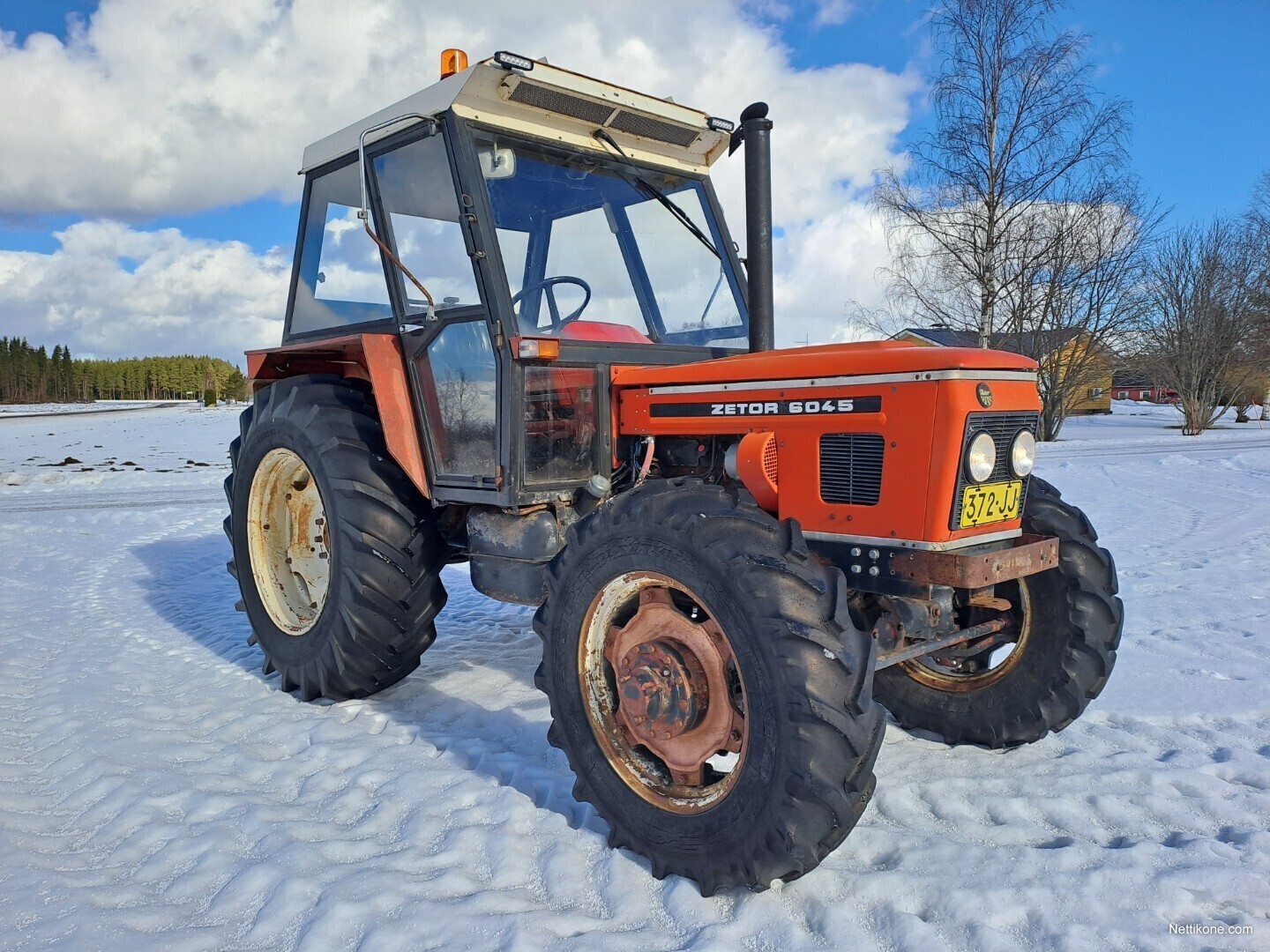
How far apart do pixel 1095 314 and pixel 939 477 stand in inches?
846

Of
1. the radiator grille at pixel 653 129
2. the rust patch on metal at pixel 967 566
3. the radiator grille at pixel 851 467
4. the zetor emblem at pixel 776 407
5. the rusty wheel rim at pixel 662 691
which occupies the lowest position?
the rusty wheel rim at pixel 662 691

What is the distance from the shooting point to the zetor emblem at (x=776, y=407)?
9.13 ft

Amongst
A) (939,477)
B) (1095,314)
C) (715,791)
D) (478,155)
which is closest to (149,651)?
(478,155)

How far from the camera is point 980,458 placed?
2701mm

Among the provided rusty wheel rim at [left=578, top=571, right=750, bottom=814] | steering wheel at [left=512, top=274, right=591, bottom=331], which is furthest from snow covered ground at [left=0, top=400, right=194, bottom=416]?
rusty wheel rim at [left=578, top=571, right=750, bottom=814]

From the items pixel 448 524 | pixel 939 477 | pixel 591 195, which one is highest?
pixel 591 195

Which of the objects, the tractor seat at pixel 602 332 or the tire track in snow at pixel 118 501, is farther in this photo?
the tire track in snow at pixel 118 501

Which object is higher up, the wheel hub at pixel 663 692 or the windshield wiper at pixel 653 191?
the windshield wiper at pixel 653 191

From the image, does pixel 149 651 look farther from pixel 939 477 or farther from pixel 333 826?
pixel 939 477

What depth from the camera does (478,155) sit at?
3572 mm

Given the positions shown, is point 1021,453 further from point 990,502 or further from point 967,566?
point 967,566

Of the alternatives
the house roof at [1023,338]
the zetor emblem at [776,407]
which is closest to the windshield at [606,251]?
the zetor emblem at [776,407]

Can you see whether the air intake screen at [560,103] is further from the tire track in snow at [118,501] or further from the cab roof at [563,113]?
the tire track in snow at [118,501]

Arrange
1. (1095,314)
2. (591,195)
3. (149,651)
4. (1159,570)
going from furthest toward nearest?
(1095,314), (1159,570), (149,651), (591,195)
